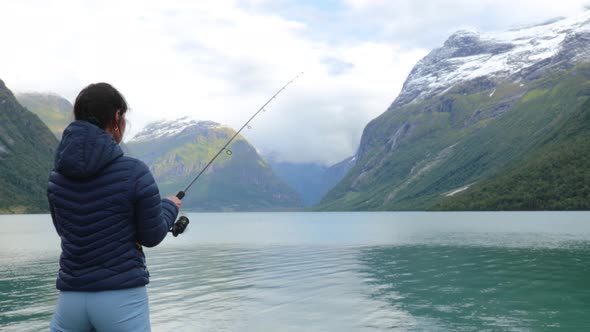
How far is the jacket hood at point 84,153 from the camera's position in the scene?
4785mm

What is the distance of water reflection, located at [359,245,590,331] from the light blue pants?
1800 cm

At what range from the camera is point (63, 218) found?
5051mm

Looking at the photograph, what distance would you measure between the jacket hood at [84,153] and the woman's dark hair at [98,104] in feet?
0.63

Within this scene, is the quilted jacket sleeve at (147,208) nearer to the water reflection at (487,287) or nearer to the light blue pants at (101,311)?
the light blue pants at (101,311)

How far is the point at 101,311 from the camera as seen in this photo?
4816 mm

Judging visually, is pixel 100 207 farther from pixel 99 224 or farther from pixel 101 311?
pixel 101 311

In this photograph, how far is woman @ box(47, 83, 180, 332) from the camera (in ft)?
15.8

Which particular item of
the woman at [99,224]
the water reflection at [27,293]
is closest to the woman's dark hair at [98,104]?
the woman at [99,224]

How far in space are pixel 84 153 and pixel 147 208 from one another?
2.53 ft

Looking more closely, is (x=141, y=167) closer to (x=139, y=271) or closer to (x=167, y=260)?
(x=139, y=271)

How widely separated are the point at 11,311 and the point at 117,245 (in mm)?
25902

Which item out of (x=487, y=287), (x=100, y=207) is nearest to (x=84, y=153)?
(x=100, y=207)

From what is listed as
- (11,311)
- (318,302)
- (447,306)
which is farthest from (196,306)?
(447,306)

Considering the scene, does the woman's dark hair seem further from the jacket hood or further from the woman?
the jacket hood
